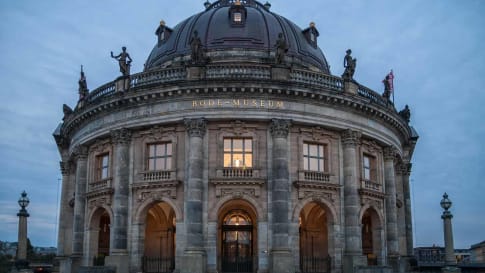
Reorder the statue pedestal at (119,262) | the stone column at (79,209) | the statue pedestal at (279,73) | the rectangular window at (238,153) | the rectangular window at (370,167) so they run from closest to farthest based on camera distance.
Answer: the statue pedestal at (119,262)
the rectangular window at (238,153)
the statue pedestal at (279,73)
the stone column at (79,209)
the rectangular window at (370,167)

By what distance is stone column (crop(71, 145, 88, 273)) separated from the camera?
38.8 m

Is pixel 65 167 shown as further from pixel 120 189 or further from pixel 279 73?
pixel 279 73

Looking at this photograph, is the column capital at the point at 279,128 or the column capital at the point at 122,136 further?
the column capital at the point at 122,136

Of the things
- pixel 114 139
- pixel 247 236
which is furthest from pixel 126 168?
pixel 247 236

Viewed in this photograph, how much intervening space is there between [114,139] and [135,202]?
4412 millimetres

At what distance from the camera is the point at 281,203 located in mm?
33094

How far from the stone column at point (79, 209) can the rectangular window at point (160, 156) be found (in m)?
6.75

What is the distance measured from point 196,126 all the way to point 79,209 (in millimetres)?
11727

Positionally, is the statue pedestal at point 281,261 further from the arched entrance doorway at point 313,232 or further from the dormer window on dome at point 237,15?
the dormer window on dome at point 237,15

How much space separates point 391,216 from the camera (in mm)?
39594

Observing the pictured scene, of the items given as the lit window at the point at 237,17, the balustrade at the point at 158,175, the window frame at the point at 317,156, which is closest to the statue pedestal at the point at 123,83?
the balustrade at the point at 158,175

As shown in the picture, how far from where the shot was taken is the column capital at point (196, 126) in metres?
33.9

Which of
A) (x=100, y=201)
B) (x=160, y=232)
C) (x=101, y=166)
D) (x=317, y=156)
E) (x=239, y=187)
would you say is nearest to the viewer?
(x=239, y=187)

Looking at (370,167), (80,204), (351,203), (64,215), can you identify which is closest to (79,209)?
(80,204)
